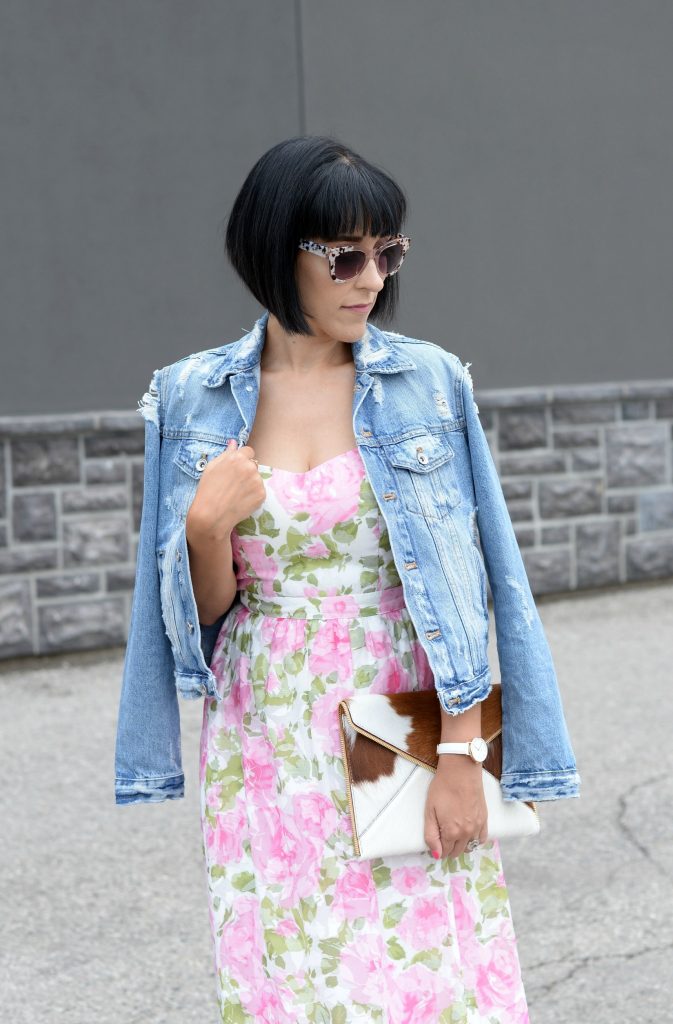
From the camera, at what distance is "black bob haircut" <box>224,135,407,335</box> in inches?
86.9

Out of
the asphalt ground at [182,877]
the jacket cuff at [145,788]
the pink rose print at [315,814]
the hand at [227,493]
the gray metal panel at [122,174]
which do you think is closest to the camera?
the hand at [227,493]

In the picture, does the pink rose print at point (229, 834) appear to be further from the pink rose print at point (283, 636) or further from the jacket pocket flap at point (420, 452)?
the jacket pocket flap at point (420, 452)

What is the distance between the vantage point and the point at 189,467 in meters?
2.32

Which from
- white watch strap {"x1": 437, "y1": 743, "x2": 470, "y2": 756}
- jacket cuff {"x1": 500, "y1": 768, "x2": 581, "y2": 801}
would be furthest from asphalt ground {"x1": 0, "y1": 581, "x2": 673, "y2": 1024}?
white watch strap {"x1": 437, "y1": 743, "x2": 470, "y2": 756}

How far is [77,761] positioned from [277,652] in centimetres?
333

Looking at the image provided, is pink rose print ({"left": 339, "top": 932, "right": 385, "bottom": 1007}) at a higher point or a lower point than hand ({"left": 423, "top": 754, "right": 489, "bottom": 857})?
lower

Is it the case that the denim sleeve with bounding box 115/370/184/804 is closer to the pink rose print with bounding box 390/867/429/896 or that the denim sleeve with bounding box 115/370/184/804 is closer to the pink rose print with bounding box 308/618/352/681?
the pink rose print with bounding box 308/618/352/681

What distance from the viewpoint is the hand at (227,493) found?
2160 millimetres

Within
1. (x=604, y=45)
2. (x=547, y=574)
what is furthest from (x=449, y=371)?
(x=604, y=45)

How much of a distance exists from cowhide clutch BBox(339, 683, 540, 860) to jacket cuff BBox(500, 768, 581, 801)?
4cm

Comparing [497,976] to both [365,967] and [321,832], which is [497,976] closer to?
[365,967]

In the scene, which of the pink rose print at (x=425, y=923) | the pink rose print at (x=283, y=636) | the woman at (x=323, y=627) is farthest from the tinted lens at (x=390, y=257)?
the pink rose print at (x=425, y=923)

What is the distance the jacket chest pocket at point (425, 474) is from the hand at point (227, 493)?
0.78 feet

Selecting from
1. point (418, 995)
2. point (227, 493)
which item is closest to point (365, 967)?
point (418, 995)
